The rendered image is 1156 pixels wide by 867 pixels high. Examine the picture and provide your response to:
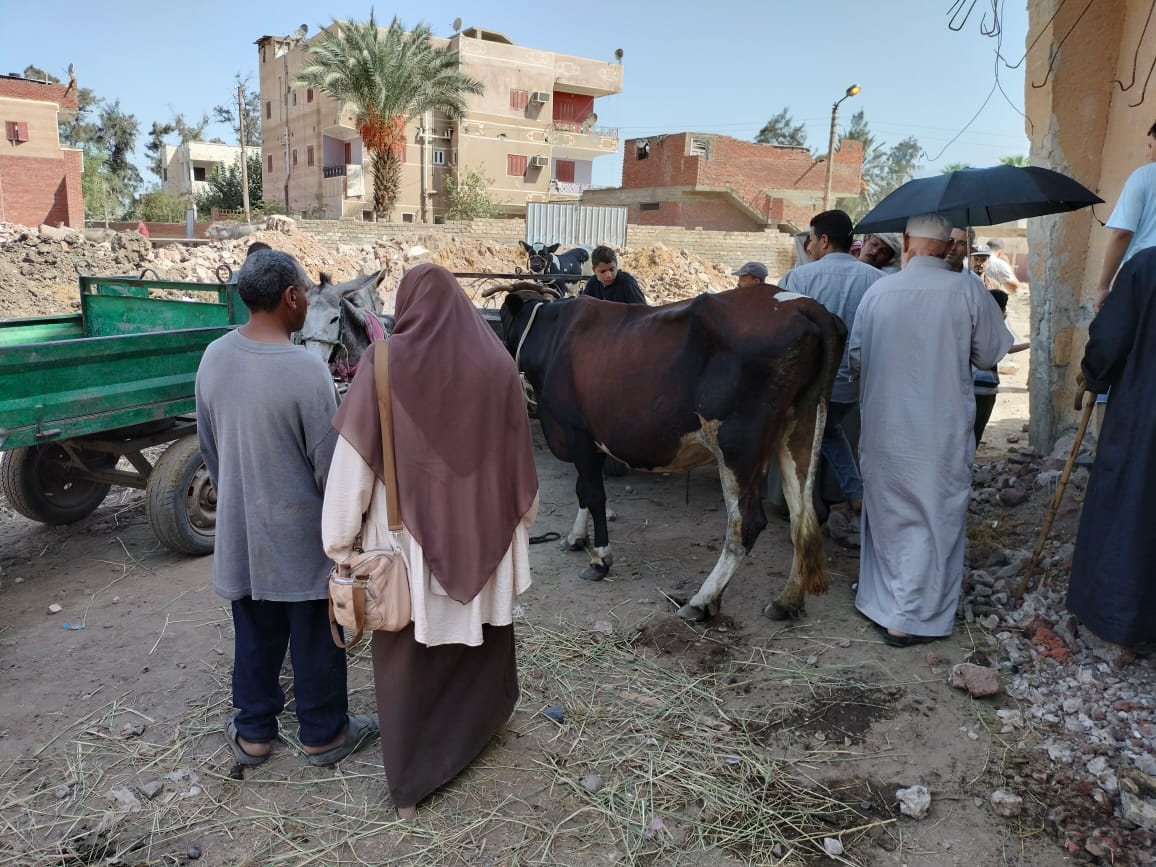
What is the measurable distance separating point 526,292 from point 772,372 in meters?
2.20

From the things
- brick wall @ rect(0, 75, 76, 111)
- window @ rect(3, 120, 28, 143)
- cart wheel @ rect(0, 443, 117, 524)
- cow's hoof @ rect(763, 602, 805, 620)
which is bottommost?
cow's hoof @ rect(763, 602, 805, 620)

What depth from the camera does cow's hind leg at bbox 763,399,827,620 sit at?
4.26m

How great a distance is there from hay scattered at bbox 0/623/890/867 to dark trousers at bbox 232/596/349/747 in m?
0.17

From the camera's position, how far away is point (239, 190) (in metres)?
43.3

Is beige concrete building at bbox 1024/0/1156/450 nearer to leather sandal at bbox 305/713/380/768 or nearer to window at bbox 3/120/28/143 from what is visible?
leather sandal at bbox 305/713/380/768

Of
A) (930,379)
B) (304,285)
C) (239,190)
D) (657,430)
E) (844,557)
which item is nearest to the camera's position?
(304,285)

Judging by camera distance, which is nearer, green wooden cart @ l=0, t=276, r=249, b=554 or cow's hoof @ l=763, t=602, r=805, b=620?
green wooden cart @ l=0, t=276, r=249, b=554

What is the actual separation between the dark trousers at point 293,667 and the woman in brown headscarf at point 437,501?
12.5 inches

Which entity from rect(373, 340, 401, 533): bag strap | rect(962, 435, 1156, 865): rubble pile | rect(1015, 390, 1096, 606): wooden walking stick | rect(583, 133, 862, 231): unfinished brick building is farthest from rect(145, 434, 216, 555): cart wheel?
rect(583, 133, 862, 231): unfinished brick building

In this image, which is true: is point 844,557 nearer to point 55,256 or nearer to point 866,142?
point 55,256

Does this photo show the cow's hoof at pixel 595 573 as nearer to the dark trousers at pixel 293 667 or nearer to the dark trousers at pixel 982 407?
the dark trousers at pixel 293 667

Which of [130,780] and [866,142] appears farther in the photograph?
[866,142]

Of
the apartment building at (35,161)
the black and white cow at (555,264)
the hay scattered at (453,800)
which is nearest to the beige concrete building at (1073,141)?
the black and white cow at (555,264)

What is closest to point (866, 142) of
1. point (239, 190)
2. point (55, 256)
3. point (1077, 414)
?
point (239, 190)
